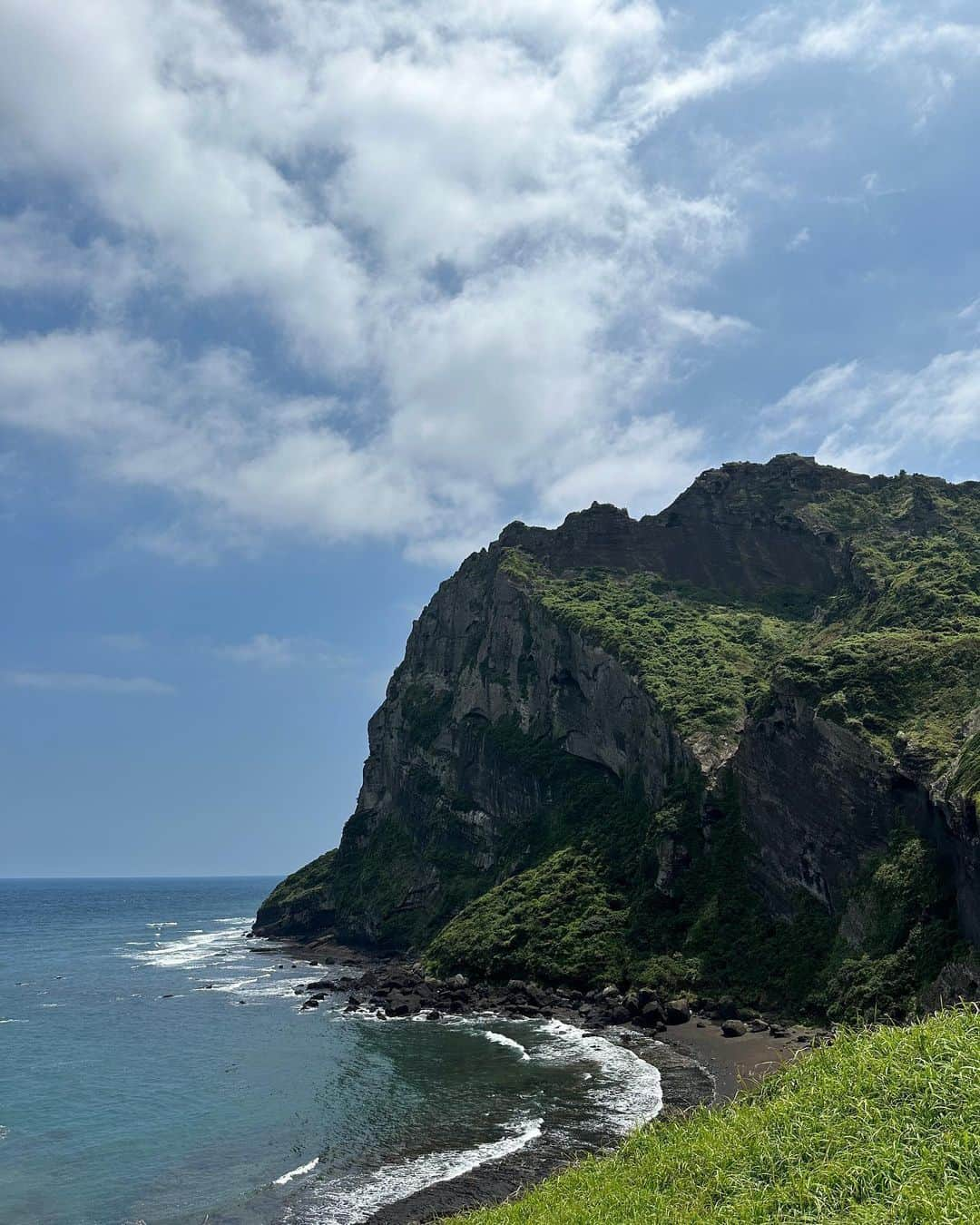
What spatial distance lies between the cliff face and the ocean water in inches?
638

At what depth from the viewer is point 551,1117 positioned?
3416 cm

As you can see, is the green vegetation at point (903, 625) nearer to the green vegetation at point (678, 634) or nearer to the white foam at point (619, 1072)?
the green vegetation at point (678, 634)

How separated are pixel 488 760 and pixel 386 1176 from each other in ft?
227

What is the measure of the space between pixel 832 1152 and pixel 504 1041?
40850 millimetres

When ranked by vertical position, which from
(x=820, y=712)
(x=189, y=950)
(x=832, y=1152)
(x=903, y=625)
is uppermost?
(x=903, y=625)

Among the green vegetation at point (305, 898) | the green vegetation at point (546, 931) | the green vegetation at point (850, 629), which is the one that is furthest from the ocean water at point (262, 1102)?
the green vegetation at point (305, 898)

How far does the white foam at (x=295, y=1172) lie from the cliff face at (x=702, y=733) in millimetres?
30651

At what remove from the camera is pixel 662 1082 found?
38875 mm

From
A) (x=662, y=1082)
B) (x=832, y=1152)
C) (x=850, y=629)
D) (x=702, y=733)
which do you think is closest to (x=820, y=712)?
(x=702, y=733)

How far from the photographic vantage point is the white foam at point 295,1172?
2910cm

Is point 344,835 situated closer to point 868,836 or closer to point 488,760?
point 488,760

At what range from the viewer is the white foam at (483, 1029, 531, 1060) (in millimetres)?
45438

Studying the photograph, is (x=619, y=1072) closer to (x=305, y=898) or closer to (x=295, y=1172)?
(x=295, y=1172)

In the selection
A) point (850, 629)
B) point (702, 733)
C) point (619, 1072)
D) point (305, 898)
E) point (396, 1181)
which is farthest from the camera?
point (305, 898)
